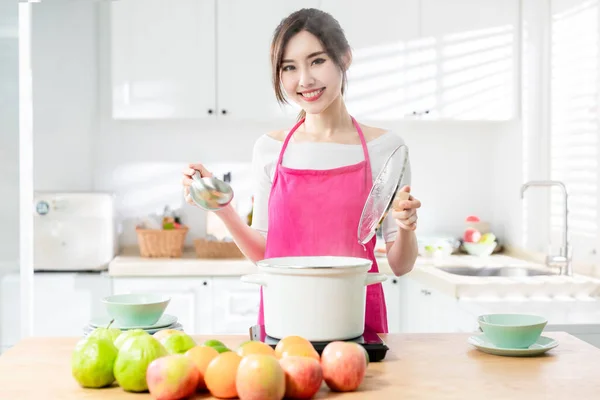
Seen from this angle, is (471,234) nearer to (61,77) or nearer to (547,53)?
(547,53)

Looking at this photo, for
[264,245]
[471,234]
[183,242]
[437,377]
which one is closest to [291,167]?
[264,245]

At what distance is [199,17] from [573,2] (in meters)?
1.76

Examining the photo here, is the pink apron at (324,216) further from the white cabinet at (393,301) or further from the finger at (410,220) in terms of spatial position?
the white cabinet at (393,301)

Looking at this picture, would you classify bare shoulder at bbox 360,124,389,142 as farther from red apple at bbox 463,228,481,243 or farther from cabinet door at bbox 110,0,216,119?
red apple at bbox 463,228,481,243

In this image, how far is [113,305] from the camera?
1.70 m

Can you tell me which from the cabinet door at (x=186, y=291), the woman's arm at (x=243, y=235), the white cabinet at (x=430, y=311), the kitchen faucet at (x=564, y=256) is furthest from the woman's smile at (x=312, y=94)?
the cabinet door at (x=186, y=291)

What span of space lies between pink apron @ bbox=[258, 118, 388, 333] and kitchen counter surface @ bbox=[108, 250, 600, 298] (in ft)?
3.53

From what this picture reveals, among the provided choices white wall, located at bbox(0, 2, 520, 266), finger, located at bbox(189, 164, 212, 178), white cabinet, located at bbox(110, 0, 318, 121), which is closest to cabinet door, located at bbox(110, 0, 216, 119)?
white cabinet, located at bbox(110, 0, 318, 121)

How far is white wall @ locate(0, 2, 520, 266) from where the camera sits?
171 inches

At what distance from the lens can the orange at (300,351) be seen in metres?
1.38

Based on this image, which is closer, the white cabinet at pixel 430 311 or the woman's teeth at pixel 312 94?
the woman's teeth at pixel 312 94

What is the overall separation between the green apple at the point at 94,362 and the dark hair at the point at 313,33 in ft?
3.01

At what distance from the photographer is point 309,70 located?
6.70 feet

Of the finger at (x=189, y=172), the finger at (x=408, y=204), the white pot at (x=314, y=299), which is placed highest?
the finger at (x=189, y=172)
